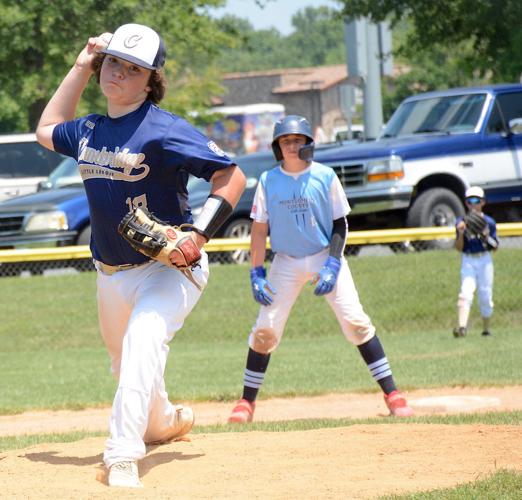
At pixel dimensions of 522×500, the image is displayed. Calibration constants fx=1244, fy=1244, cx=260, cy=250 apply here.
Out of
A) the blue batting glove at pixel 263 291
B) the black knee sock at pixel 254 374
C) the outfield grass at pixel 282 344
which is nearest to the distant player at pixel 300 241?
the blue batting glove at pixel 263 291

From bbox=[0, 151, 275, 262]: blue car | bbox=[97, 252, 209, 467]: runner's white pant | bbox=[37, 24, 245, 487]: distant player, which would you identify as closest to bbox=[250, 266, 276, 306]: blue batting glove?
bbox=[97, 252, 209, 467]: runner's white pant

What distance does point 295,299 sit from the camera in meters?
8.41

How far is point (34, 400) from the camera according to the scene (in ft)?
35.2

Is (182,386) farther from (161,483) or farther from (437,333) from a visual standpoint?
(161,483)

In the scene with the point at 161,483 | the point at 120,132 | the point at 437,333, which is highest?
the point at 120,132

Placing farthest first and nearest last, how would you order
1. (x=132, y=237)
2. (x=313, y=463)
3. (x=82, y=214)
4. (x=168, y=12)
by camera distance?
(x=168, y=12) → (x=82, y=214) → (x=313, y=463) → (x=132, y=237)

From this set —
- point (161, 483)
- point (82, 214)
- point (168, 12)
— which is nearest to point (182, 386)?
point (161, 483)

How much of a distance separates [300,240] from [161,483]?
2.99 m

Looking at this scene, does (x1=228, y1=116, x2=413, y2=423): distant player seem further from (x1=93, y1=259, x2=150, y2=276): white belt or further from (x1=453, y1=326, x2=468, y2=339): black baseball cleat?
(x1=453, y1=326, x2=468, y2=339): black baseball cleat

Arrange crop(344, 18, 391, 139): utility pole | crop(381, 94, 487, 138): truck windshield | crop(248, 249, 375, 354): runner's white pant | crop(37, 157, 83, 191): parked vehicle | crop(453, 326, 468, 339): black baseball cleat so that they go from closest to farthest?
crop(248, 249, 375, 354): runner's white pant, crop(453, 326, 468, 339): black baseball cleat, crop(381, 94, 487, 138): truck windshield, crop(37, 157, 83, 191): parked vehicle, crop(344, 18, 391, 139): utility pole

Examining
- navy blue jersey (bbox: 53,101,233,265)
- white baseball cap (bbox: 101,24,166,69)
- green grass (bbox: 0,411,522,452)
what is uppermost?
white baseball cap (bbox: 101,24,166,69)

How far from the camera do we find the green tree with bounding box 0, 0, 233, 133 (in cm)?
2564

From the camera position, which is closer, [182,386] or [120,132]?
[120,132]

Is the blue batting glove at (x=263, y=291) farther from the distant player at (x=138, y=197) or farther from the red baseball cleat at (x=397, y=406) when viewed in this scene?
the distant player at (x=138, y=197)
